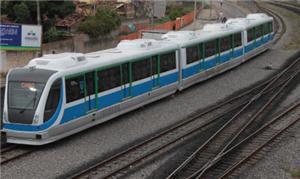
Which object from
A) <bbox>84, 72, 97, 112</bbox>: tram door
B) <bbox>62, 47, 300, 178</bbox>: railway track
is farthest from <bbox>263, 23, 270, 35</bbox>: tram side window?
<bbox>84, 72, 97, 112</bbox>: tram door

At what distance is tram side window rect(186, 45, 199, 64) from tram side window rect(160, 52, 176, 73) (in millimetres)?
1439

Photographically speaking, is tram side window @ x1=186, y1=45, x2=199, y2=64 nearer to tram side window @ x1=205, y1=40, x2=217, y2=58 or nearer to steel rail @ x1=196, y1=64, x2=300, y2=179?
tram side window @ x1=205, y1=40, x2=217, y2=58

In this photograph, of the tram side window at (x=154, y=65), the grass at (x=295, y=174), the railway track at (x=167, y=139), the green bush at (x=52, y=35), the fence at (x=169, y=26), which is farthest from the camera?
the fence at (x=169, y=26)

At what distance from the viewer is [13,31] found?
32406 millimetres

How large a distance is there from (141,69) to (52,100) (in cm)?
586

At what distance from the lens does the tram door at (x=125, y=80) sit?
20438 millimetres

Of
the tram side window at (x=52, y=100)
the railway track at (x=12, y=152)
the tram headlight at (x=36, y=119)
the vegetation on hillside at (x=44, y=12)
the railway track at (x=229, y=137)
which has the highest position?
the vegetation on hillside at (x=44, y=12)

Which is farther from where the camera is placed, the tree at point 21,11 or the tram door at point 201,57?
the tree at point 21,11

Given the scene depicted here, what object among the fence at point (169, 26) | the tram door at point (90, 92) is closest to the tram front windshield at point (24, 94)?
the tram door at point (90, 92)

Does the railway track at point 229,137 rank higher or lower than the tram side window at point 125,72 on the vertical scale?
lower

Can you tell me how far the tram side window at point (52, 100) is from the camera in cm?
1661

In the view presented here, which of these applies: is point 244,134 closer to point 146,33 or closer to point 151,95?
point 151,95

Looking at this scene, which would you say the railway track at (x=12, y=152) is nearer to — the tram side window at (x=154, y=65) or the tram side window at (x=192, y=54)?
the tram side window at (x=154, y=65)

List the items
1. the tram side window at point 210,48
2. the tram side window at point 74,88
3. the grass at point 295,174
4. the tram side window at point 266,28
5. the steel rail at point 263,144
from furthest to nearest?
the tram side window at point 266,28 → the tram side window at point 210,48 → the tram side window at point 74,88 → the steel rail at point 263,144 → the grass at point 295,174
